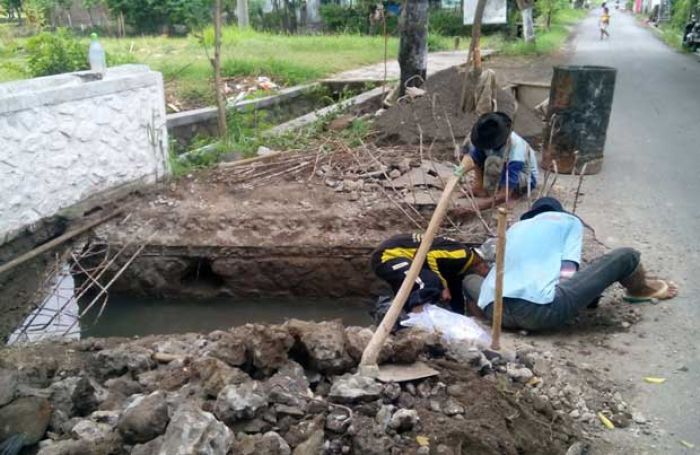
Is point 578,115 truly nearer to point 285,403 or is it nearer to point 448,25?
point 285,403

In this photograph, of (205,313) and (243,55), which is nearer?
(205,313)

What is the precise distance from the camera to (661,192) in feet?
21.2

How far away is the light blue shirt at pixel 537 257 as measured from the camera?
3.81 meters

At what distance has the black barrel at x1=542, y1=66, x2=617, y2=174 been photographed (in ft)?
22.4

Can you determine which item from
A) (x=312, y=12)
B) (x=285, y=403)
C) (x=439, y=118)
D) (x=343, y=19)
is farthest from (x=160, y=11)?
(x=285, y=403)

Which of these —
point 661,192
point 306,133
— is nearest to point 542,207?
point 661,192

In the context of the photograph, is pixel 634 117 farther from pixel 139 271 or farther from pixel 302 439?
pixel 302 439

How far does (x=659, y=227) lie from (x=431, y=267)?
239 cm

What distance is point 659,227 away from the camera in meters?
5.53

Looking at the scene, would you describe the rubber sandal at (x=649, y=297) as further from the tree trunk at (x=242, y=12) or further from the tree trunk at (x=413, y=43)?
the tree trunk at (x=242, y=12)

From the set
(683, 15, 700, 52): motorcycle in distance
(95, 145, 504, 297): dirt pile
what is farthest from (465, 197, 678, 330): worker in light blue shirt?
(683, 15, 700, 52): motorcycle in distance

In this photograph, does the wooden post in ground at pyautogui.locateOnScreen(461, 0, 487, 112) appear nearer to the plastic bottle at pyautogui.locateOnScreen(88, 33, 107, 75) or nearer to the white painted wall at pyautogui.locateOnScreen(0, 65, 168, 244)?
the white painted wall at pyautogui.locateOnScreen(0, 65, 168, 244)

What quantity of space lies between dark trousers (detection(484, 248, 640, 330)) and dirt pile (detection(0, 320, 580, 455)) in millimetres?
528

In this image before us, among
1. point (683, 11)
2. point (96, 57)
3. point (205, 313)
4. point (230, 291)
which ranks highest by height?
point (96, 57)
